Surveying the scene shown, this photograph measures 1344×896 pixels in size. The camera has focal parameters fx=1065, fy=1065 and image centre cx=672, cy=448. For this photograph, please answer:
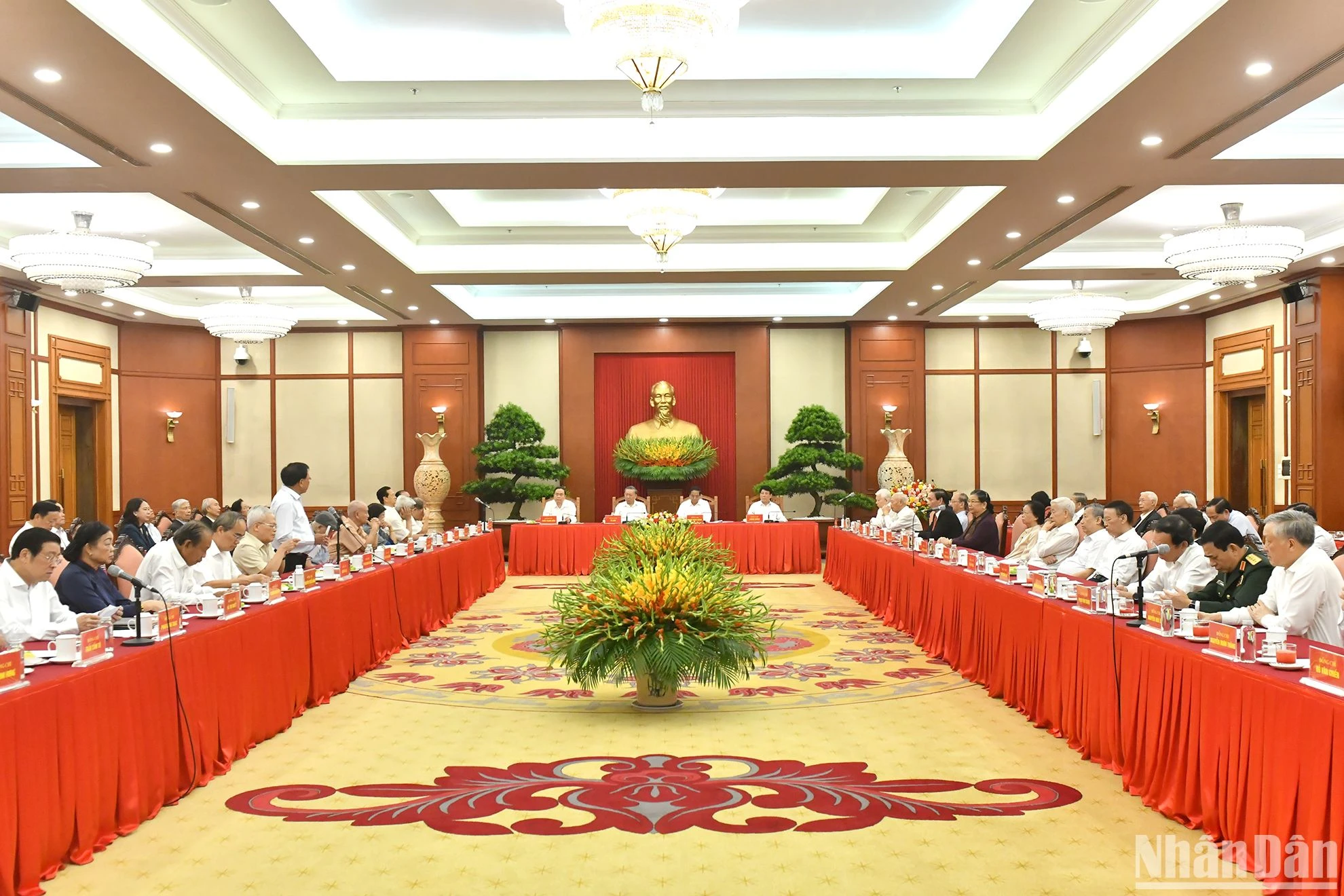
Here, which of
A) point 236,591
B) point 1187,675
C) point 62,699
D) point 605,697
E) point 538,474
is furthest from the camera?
point 538,474

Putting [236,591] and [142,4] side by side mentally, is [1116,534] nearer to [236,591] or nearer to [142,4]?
[236,591]

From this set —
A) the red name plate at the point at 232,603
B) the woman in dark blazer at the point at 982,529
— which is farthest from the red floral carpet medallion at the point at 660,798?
the woman in dark blazer at the point at 982,529

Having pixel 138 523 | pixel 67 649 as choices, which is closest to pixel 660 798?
pixel 67 649

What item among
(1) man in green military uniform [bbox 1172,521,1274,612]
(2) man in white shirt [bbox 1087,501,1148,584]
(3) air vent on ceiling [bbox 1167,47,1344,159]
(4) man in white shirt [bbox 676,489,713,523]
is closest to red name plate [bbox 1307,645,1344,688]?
(1) man in green military uniform [bbox 1172,521,1274,612]

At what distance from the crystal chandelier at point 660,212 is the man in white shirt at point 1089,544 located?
12.0 feet

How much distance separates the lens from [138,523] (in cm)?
853

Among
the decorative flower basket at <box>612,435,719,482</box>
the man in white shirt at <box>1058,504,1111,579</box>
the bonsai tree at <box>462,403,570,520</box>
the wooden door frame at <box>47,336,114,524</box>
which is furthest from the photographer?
the decorative flower basket at <box>612,435,719,482</box>

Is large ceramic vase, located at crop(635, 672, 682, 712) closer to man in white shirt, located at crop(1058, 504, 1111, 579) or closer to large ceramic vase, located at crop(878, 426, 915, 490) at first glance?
man in white shirt, located at crop(1058, 504, 1111, 579)

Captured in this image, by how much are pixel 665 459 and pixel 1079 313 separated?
5.58m

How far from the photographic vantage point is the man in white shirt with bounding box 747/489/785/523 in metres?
13.0

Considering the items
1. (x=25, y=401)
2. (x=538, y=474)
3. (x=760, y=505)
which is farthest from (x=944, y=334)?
(x=25, y=401)

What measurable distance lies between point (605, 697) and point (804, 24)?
159 inches

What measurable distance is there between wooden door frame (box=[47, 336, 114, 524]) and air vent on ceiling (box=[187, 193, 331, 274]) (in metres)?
4.03

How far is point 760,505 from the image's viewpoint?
13094 mm
